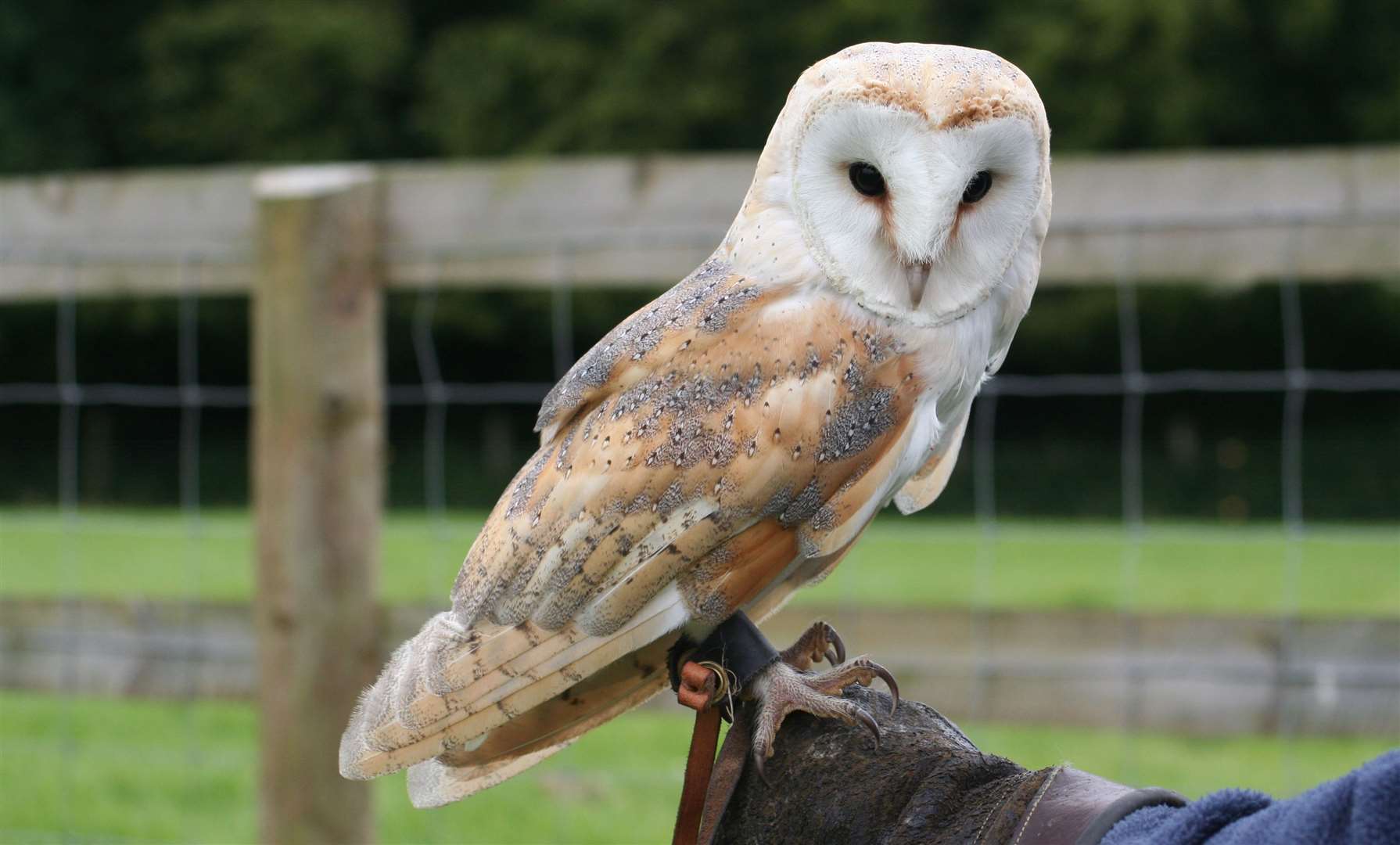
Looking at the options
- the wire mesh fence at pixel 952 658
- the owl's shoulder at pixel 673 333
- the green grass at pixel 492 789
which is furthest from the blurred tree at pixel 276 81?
the owl's shoulder at pixel 673 333

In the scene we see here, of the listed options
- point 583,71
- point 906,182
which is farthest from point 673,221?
point 583,71

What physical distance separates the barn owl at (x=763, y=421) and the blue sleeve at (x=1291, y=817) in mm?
365

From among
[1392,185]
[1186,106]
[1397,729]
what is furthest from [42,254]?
[1186,106]

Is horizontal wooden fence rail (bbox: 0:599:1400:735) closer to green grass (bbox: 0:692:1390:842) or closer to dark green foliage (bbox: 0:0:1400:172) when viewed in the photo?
green grass (bbox: 0:692:1390:842)

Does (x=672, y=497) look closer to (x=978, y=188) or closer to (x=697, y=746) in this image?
(x=697, y=746)

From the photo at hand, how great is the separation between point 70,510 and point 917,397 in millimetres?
2218

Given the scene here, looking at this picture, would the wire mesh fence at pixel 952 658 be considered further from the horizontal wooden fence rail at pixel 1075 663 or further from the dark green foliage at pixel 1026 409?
the dark green foliage at pixel 1026 409

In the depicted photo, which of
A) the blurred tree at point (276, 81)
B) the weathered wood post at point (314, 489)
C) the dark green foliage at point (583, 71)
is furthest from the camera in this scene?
the blurred tree at point (276, 81)

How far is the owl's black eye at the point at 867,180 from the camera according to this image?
138 cm

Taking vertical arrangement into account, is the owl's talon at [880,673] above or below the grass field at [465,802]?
above

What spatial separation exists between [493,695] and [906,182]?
63 cm

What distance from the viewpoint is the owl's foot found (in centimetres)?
133

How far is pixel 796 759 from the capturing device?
1.34 metres

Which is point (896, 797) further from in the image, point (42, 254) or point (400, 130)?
point (400, 130)
